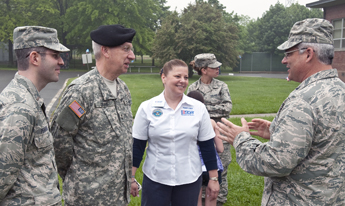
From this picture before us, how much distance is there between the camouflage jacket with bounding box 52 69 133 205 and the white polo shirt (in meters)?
0.45

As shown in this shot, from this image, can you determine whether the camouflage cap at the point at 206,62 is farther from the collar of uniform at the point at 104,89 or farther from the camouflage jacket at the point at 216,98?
the collar of uniform at the point at 104,89

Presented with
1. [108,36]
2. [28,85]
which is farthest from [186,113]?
[28,85]

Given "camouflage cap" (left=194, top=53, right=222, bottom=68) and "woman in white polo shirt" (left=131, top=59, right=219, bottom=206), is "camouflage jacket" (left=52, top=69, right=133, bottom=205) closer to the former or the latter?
"woman in white polo shirt" (left=131, top=59, right=219, bottom=206)

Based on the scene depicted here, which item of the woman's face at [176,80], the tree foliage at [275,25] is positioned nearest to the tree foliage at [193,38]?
the tree foliage at [275,25]

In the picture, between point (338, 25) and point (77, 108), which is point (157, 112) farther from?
point (338, 25)

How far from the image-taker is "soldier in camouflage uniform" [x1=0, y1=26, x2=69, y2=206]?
1.85 metres

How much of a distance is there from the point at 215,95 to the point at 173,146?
2.04m

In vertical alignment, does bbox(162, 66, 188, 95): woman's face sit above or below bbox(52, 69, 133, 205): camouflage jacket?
above

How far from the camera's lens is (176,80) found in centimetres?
321

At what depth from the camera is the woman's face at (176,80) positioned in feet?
10.5

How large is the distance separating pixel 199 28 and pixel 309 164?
30.9 metres

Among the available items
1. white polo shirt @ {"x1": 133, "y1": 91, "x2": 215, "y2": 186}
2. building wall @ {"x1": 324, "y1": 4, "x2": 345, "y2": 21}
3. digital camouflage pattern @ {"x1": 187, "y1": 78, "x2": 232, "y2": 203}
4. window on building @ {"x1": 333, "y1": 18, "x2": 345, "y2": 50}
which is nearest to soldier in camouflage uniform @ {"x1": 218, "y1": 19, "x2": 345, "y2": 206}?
white polo shirt @ {"x1": 133, "y1": 91, "x2": 215, "y2": 186}

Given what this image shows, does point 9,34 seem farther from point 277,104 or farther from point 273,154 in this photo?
point 273,154

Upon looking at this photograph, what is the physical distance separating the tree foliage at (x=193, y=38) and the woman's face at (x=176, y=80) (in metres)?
28.0
